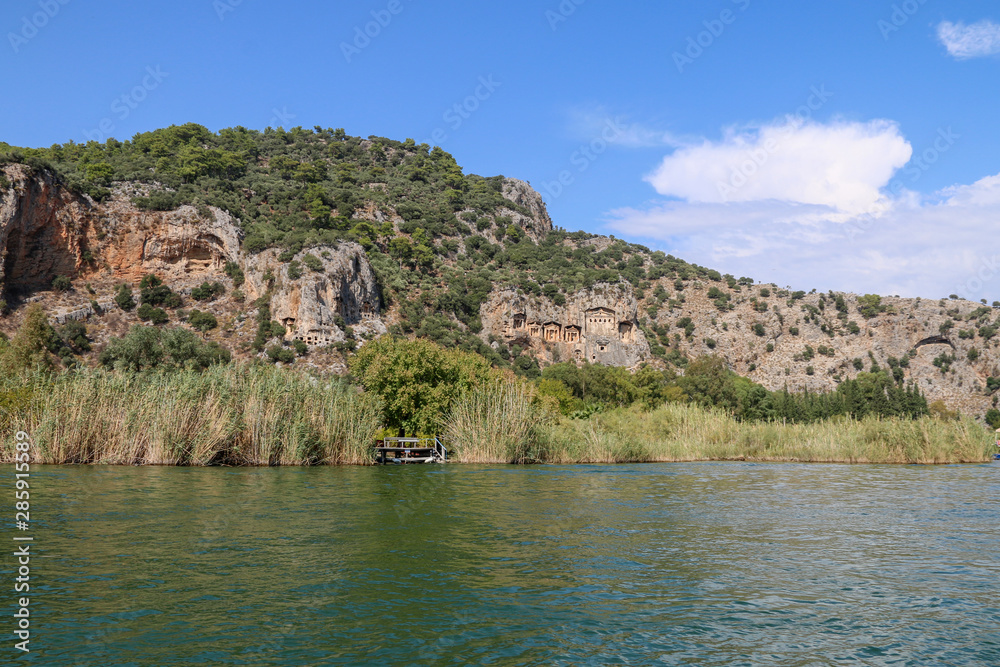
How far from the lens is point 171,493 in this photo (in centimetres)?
1847

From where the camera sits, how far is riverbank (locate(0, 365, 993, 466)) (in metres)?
25.1

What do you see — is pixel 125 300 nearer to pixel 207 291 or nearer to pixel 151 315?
pixel 151 315

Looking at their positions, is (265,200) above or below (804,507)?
above

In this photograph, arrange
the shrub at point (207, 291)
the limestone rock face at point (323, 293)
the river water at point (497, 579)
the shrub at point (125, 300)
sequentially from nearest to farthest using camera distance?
the river water at point (497, 579) < the shrub at point (125, 300) < the limestone rock face at point (323, 293) < the shrub at point (207, 291)

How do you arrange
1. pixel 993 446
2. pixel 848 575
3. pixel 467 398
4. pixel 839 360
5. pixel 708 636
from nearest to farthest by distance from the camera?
pixel 708 636 → pixel 848 575 → pixel 467 398 → pixel 993 446 → pixel 839 360

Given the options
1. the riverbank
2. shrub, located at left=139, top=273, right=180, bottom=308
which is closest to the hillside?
shrub, located at left=139, top=273, right=180, bottom=308

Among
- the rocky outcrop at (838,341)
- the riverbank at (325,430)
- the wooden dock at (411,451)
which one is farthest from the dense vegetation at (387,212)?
the riverbank at (325,430)

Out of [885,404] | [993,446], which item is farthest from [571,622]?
[885,404]

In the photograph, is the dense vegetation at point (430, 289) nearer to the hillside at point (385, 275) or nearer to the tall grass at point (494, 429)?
the tall grass at point (494, 429)

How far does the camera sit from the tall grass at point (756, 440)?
37.6 m

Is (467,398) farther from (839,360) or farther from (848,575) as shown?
(839,360)

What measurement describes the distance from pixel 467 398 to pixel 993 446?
29.9m

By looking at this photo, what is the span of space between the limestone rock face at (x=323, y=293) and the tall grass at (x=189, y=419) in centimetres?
4127

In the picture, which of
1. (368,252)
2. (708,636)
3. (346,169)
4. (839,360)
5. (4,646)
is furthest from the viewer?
(346,169)
